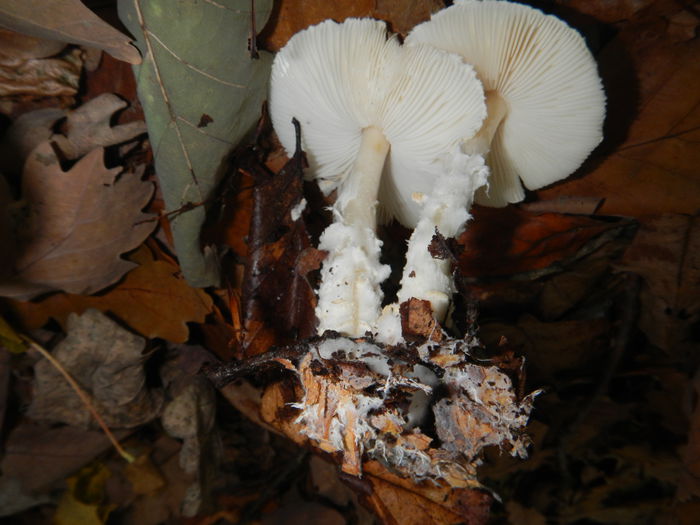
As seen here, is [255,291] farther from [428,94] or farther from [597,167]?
[597,167]

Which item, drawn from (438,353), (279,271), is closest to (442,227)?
(438,353)

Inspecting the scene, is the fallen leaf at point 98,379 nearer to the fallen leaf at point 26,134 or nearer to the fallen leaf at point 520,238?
the fallen leaf at point 26,134

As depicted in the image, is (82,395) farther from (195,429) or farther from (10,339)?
(195,429)

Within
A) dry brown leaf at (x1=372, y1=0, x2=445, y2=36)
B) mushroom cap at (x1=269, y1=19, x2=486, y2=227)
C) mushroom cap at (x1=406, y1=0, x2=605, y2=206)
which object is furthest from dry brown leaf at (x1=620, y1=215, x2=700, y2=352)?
dry brown leaf at (x1=372, y1=0, x2=445, y2=36)

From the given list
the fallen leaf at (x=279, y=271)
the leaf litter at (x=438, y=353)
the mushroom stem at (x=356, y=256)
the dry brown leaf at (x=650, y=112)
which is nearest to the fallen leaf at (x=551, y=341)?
the leaf litter at (x=438, y=353)

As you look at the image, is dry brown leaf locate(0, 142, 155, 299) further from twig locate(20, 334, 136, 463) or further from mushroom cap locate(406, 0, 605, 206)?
mushroom cap locate(406, 0, 605, 206)

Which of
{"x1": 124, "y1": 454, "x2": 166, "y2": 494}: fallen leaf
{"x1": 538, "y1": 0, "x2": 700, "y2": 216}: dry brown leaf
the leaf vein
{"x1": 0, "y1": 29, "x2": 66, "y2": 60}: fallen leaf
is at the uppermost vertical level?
{"x1": 538, "y1": 0, "x2": 700, "y2": 216}: dry brown leaf
